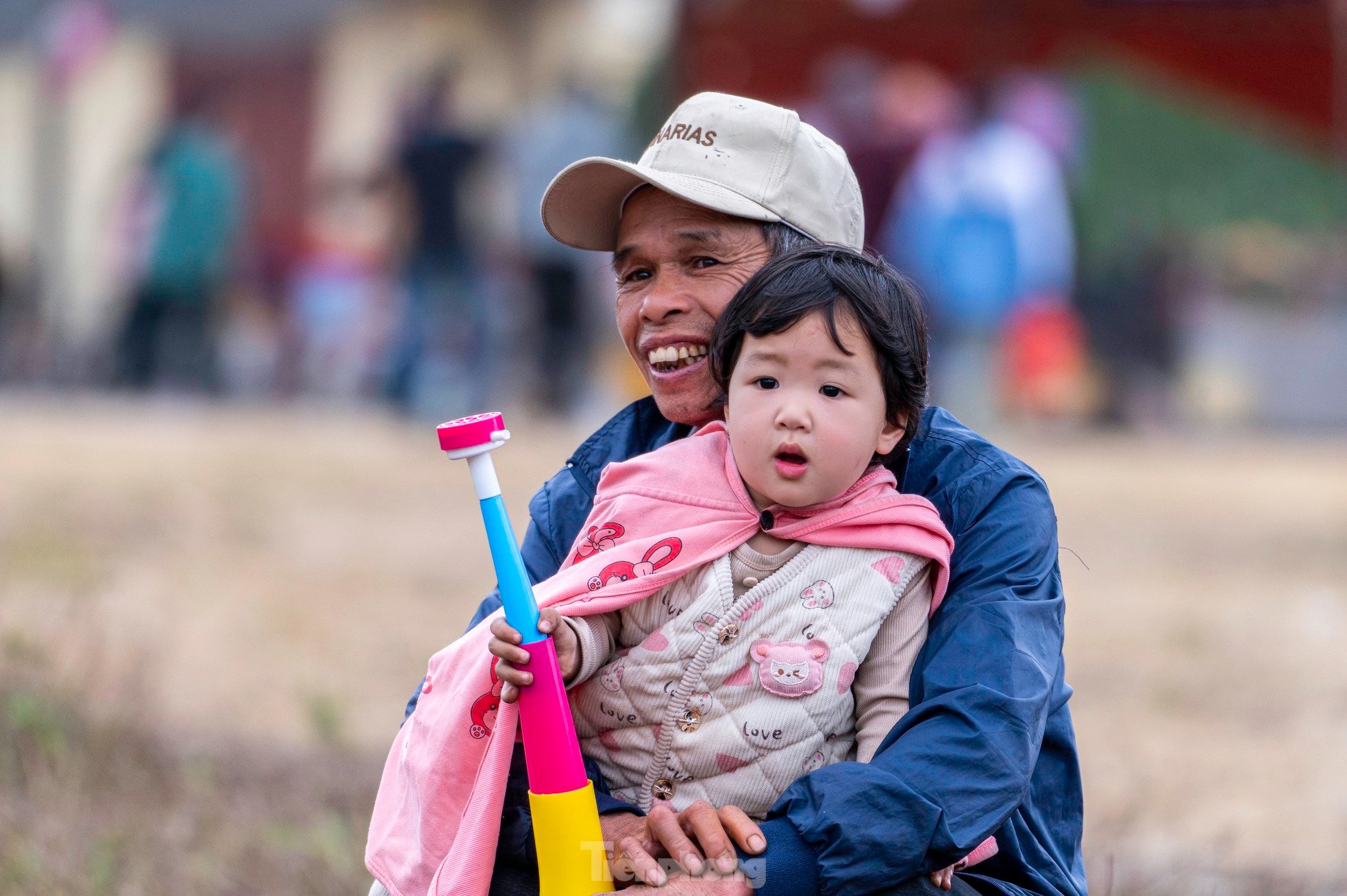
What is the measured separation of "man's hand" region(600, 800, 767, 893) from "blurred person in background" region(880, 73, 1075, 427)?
37.9ft

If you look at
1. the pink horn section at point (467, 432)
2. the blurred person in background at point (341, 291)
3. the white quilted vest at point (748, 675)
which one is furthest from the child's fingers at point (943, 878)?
the blurred person in background at point (341, 291)

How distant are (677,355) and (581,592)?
520mm

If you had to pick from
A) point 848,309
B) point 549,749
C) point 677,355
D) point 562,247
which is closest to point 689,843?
point 549,749

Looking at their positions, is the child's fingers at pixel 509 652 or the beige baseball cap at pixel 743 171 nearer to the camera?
the child's fingers at pixel 509 652

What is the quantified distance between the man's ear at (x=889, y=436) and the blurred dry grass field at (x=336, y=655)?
1.17 metres

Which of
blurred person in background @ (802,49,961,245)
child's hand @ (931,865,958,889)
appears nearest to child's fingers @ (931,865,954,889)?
child's hand @ (931,865,958,889)

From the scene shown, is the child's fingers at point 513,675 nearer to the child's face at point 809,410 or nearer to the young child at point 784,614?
the young child at point 784,614

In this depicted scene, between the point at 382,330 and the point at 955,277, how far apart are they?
→ 5228 mm


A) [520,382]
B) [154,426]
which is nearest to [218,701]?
[154,426]

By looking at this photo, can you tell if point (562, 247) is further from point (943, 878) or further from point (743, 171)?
point (943, 878)

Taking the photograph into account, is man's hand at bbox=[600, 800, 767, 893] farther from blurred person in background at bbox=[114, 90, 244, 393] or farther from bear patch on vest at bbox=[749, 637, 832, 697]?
blurred person in background at bbox=[114, 90, 244, 393]

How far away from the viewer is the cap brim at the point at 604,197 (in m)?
2.61

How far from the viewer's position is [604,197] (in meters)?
2.81

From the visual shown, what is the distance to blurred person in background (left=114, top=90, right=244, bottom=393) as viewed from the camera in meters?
15.6
